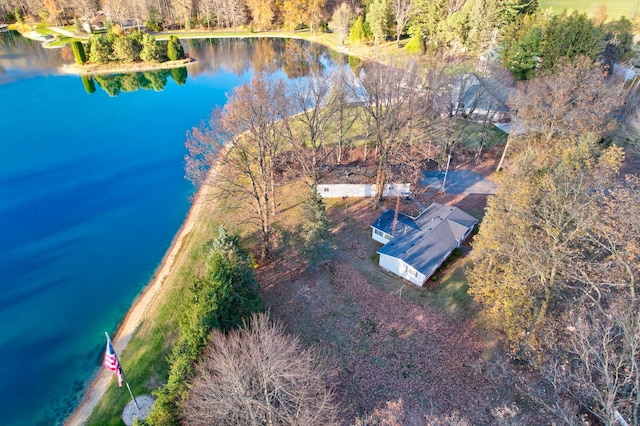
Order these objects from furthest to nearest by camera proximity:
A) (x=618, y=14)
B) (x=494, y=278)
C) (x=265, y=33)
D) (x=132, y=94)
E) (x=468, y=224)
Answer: (x=265, y=33)
(x=618, y=14)
(x=132, y=94)
(x=468, y=224)
(x=494, y=278)

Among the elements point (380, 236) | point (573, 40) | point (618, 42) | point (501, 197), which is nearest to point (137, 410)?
point (380, 236)

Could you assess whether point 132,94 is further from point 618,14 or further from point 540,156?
point 618,14

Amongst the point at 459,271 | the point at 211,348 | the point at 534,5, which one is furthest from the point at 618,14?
the point at 211,348

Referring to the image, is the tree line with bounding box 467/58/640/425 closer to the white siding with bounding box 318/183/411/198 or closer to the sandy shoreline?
the white siding with bounding box 318/183/411/198

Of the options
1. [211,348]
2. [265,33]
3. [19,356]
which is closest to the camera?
[211,348]

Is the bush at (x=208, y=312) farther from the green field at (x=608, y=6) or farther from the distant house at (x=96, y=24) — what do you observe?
the distant house at (x=96, y=24)

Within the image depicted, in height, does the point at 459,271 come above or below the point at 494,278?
below

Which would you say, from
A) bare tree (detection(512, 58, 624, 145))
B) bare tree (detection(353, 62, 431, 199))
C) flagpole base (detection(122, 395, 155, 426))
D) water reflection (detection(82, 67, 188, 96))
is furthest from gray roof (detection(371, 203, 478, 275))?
water reflection (detection(82, 67, 188, 96))
